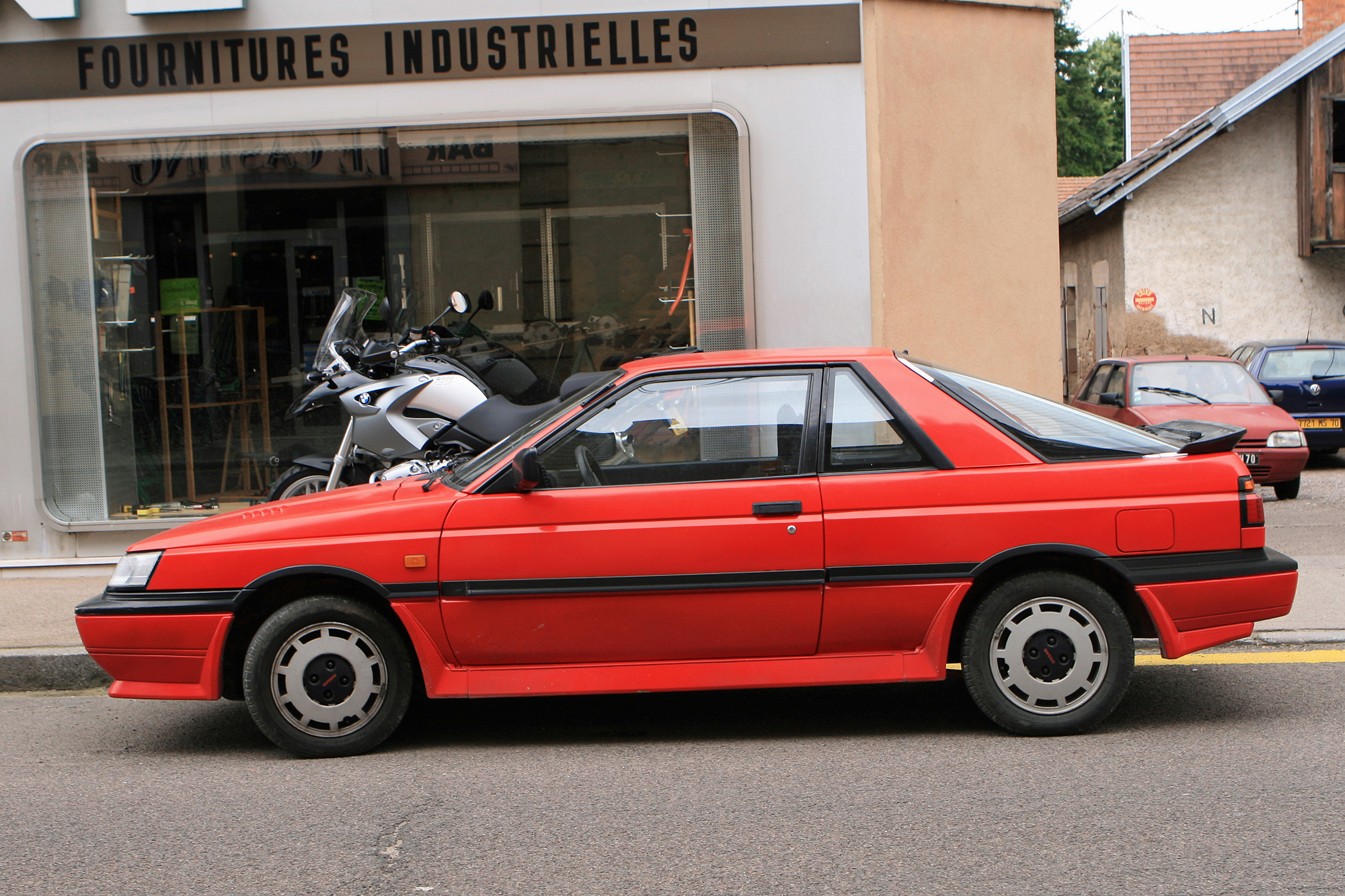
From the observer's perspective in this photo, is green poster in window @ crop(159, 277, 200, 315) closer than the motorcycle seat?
No

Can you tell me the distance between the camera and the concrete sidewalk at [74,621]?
622 centimetres

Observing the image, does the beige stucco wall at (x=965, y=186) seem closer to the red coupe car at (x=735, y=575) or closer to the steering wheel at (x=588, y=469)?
the red coupe car at (x=735, y=575)

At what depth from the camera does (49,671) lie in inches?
245

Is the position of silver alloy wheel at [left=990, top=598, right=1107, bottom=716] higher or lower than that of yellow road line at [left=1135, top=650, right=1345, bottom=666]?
higher

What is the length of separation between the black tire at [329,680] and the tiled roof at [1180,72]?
2784cm

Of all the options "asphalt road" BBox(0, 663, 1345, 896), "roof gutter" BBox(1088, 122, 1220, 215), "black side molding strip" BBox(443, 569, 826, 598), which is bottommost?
"asphalt road" BBox(0, 663, 1345, 896)

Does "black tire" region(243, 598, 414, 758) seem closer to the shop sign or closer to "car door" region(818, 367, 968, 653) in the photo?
"car door" region(818, 367, 968, 653)

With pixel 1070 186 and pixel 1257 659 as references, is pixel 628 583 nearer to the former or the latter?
pixel 1257 659

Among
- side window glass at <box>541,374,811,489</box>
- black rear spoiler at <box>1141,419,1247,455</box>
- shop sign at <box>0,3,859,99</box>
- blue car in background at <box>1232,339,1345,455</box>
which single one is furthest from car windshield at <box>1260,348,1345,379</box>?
side window glass at <box>541,374,811,489</box>

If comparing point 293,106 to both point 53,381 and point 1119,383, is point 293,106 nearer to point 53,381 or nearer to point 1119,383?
point 53,381

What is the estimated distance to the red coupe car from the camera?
4.64 m

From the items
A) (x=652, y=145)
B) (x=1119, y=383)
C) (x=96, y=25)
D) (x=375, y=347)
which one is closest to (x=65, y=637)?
(x=375, y=347)

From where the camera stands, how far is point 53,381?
8.86m

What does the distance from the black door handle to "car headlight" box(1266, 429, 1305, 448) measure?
849 cm
